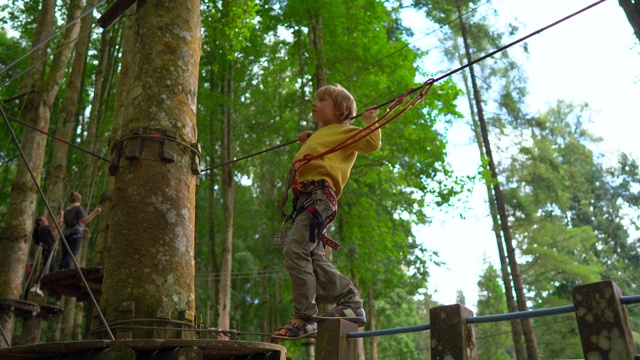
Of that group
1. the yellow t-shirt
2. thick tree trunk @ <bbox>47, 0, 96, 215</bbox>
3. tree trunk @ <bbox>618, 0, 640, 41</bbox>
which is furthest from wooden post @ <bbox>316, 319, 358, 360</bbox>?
thick tree trunk @ <bbox>47, 0, 96, 215</bbox>

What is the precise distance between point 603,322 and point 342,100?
2194mm

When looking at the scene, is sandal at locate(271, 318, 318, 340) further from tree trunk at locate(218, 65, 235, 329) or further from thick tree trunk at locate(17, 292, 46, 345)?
tree trunk at locate(218, 65, 235, 329)

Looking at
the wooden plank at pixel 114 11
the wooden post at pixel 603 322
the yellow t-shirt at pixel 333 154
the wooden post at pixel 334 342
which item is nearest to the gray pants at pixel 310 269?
the yellow t-shirt at pixel 333 154

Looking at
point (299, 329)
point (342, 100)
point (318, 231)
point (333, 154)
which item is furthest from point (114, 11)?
point (299, 329)

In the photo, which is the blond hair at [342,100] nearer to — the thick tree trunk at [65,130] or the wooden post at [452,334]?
the wooden post at [452,334]

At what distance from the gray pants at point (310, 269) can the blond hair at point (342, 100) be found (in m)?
0.60

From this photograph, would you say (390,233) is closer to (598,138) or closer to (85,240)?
(85,240)

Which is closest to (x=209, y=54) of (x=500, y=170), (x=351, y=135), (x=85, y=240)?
(x=85, y=240)

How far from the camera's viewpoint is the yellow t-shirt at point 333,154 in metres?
3.54

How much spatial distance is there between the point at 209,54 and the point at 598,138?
2142 centimetres

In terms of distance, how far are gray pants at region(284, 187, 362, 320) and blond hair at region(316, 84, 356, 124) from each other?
0.60 meters

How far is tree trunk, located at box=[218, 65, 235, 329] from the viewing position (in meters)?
12.0

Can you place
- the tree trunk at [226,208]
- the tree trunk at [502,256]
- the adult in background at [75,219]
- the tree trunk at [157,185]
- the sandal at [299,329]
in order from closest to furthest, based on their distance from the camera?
1. the tree trunk at [157,185]
2. the sandal at [299,329]
3. the adult in background at [75,219]
4. the tree trunk at [226,208]
5. the tree trunk at [502,256]

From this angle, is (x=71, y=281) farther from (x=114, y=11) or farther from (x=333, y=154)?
(x=333, y=154)
